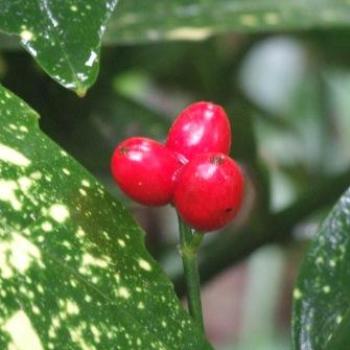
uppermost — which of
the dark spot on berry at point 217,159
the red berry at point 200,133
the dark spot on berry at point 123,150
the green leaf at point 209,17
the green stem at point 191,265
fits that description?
the dark spot on berry at point 123,150

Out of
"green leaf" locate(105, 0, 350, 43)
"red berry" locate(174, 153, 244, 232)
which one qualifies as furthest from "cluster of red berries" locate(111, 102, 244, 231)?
"green leaf" locate(105, 0, 350, 43)

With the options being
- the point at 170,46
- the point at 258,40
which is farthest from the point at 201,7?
the point at 258,40

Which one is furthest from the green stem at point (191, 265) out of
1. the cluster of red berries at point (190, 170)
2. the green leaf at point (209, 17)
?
the green leaf at point (209, 17)

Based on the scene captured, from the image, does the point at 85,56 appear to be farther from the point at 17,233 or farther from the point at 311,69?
the point at 311,69

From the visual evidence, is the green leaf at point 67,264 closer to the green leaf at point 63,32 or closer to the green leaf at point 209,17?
the green leaf at point 63,32

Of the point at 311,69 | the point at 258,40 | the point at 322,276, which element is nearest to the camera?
the point at 322,276

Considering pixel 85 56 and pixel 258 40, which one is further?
pixel 258 40
